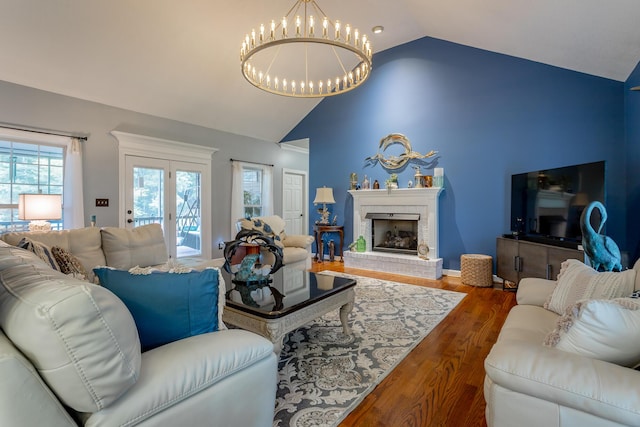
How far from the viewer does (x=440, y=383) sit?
2.03 meters

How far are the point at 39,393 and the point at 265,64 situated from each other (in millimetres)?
5313

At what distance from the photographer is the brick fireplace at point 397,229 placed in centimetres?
505

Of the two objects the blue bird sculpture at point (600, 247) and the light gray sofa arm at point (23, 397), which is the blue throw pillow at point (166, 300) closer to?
the light gray sofa arm at point (23, 397)

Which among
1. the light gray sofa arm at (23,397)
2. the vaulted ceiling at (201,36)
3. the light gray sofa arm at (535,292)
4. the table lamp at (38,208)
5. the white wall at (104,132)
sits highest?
the vaulted ceiling at (201,36)

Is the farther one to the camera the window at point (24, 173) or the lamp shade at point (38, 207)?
the window at point (24, 173)

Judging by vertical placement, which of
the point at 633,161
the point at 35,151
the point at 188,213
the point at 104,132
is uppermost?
the point at 104,132

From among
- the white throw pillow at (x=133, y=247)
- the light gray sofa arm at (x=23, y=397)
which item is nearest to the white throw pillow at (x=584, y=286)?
the light gray sofa arm at (x=23, y=397)

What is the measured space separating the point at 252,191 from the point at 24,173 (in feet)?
12.0

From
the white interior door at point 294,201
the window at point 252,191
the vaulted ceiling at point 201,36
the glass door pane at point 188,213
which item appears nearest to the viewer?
the vaulted ceiling at point 201,36

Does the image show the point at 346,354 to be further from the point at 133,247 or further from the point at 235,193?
the point at 235,193

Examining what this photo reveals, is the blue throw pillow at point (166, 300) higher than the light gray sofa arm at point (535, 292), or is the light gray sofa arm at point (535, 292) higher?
the blue throw pillow at point (166, 300)

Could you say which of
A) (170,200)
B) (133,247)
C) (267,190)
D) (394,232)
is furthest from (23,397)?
(267,190)

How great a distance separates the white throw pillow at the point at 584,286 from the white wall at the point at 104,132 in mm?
5248

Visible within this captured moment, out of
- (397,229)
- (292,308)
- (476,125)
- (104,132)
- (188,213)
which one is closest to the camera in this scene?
(292,308)
